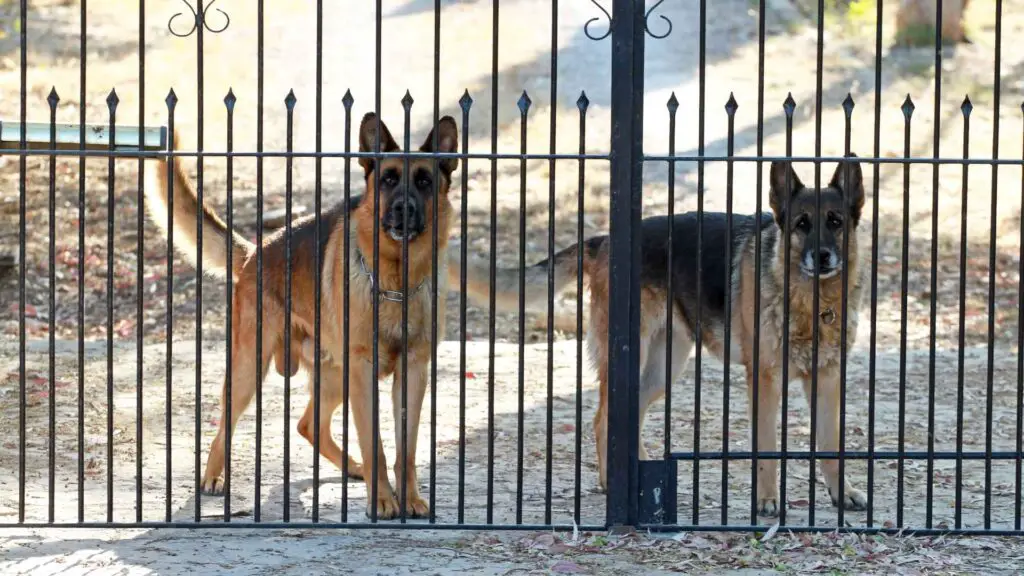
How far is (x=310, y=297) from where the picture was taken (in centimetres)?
678

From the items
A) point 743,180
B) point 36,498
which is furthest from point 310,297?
point 743,180

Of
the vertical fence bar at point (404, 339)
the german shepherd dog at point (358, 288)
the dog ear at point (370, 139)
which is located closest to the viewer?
the vertical fence bar at point (404, 339)

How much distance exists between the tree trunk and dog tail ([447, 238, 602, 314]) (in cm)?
1698

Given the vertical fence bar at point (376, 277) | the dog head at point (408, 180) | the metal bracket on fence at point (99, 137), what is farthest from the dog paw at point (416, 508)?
the metal bracket on fence at point (99, 137)

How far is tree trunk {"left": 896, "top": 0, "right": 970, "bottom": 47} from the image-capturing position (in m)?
22.5

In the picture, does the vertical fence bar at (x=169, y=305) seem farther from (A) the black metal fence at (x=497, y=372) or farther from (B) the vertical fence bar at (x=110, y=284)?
(B) the vertical fence bar at (x=110, y=284)

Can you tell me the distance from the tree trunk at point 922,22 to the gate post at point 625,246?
18701mm

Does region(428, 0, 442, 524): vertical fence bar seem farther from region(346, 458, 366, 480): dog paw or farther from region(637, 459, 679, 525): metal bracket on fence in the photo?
region(346, 458, 366, 480): dog paw

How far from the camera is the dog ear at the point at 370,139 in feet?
18.8

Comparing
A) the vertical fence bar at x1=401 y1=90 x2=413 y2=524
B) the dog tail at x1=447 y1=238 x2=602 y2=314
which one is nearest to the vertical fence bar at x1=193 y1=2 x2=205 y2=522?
the vertical fence bar at x1=401 y1=90 x2=413 y2=524

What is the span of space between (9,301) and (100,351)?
9.34 ft

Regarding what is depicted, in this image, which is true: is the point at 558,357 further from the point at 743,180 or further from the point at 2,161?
the point at 2,161

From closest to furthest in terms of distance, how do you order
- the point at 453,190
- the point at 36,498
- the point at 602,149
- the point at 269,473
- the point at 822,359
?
the point at 36,498
the point at 822,359
the point at 269,473
the point at 453,190
the point at 602,149

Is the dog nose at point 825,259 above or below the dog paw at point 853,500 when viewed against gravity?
above
